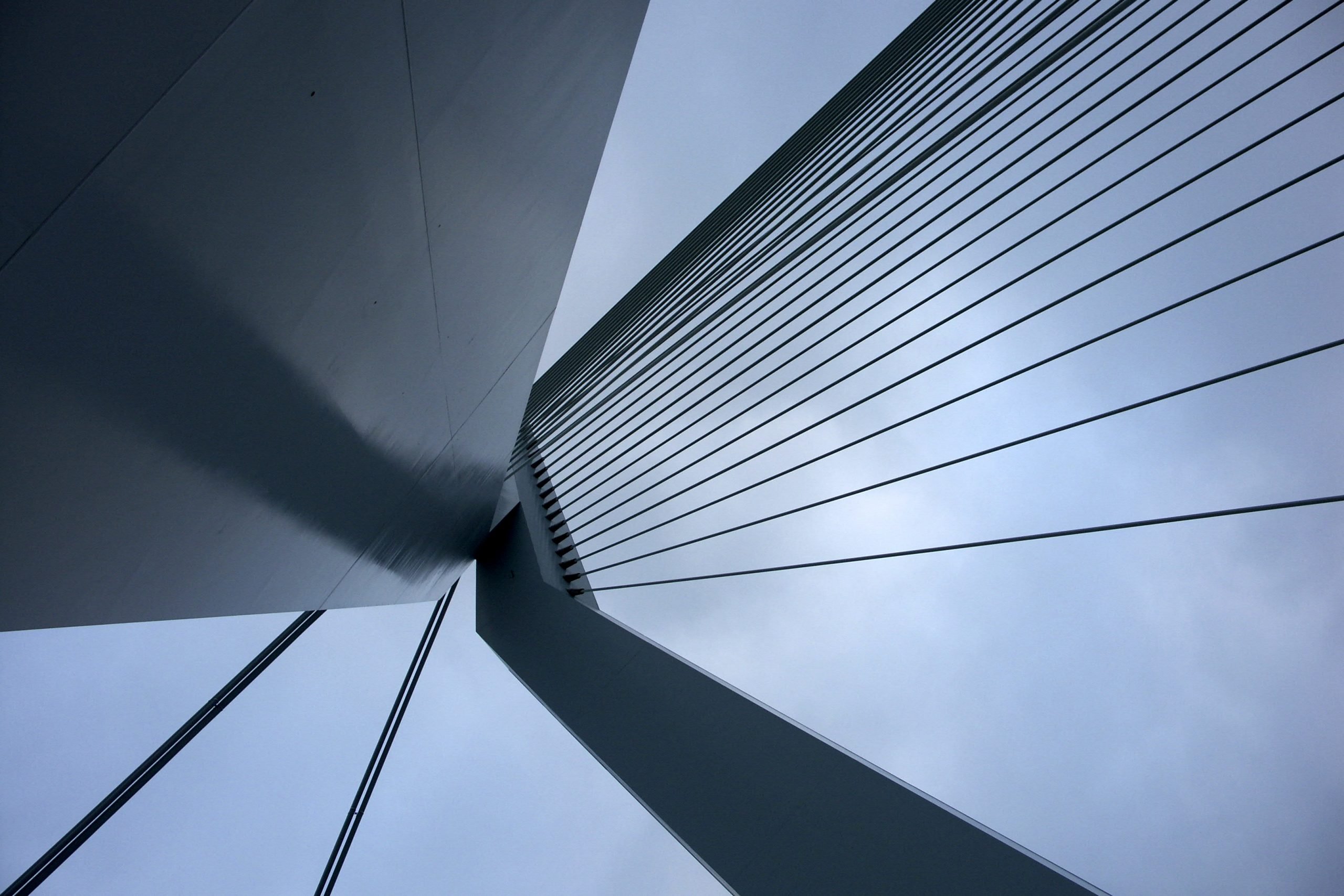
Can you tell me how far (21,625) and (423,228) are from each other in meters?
1.55

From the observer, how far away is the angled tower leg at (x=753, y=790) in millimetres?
2260

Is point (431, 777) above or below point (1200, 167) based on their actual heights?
below

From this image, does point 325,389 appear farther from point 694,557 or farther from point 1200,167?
point 694,557

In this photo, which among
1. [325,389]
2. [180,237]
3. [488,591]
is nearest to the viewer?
[180,237]

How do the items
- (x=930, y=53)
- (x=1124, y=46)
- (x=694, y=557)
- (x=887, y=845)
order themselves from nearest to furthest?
(x=887, y=845), (x=930, y=53), (x=1124, y=46), (x=694, y=557)

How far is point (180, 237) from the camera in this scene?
1.20 metres

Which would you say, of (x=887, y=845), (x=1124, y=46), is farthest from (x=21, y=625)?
(x=1124, y=46)

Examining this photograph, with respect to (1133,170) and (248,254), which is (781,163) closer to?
(1133,170)

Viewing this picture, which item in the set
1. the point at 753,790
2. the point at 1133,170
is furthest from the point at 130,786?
the point at 1133,170

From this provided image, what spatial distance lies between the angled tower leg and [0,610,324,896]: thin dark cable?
2.02m

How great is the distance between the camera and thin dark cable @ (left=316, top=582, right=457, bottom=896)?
513 cm

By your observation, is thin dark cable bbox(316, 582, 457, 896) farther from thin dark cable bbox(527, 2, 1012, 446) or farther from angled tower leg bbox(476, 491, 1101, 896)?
thin dark cable bbox(527, 2, 1012, 446)

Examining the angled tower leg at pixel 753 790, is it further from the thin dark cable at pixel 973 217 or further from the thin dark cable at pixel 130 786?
the thin dark cable at pixel 130 786

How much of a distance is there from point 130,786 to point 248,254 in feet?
14.6
